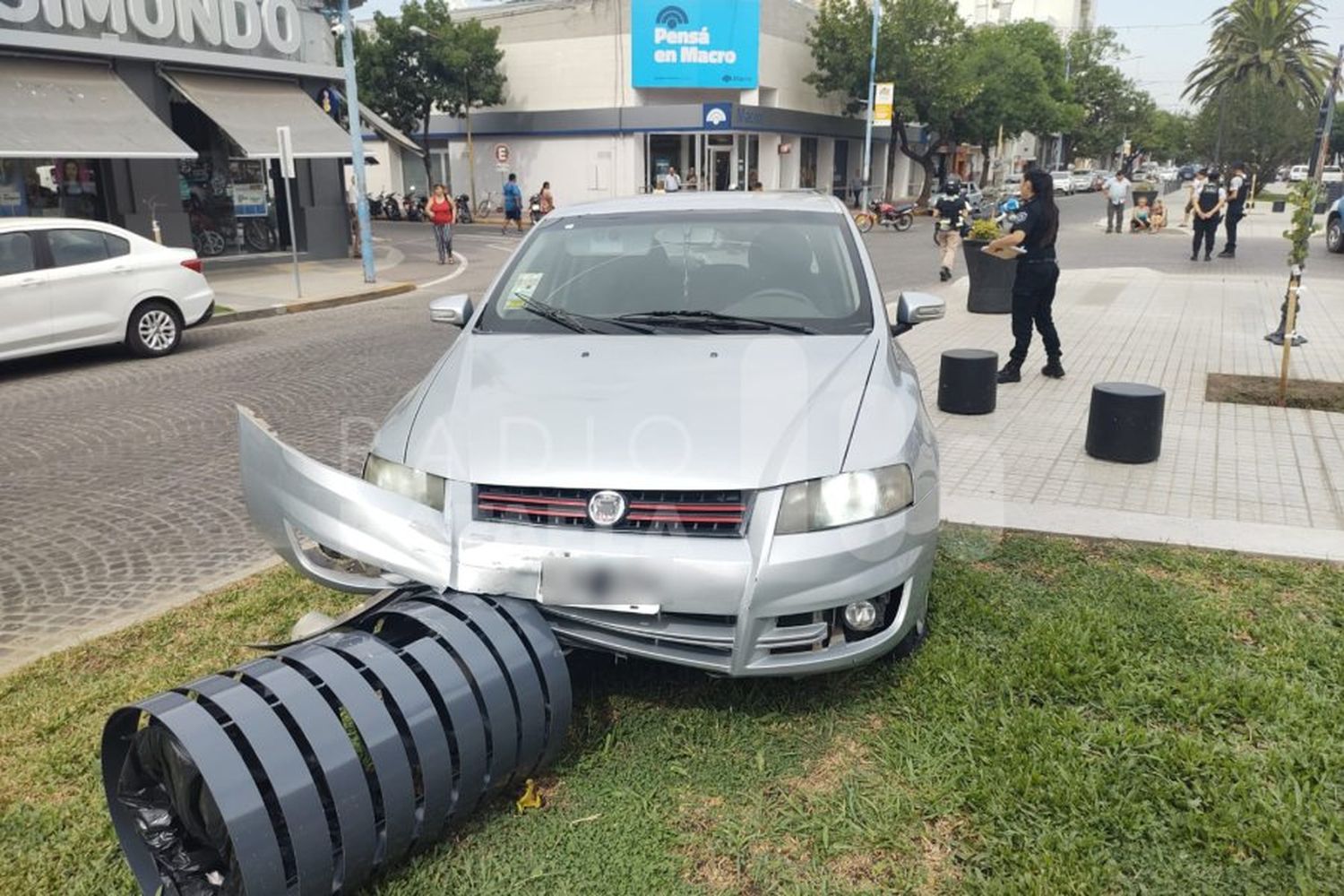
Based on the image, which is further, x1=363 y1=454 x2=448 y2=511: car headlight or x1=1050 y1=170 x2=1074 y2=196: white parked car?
x1=1050 y1=170 x2=1074 y2=196: white parked car

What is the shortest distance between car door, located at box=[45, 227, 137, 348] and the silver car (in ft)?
26.9

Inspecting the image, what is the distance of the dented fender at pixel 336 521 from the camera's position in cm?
317

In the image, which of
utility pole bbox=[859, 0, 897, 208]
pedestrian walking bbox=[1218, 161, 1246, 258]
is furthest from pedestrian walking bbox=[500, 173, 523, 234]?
pedestrian walking bbox=[1218, 161, 1246, 258]

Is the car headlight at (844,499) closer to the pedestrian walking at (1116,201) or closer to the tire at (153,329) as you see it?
the tire at (153,329)

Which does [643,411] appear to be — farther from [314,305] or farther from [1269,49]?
[1269,49]

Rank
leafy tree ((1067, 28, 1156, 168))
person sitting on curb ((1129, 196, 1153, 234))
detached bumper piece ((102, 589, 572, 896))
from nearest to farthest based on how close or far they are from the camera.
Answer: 1. detached bumper piece ((102, 589, 572, 896))
2. person sitting on curb ((1129, 196, 1153, 234))
3. leafy tree ((1067, 28, 1156, 168))

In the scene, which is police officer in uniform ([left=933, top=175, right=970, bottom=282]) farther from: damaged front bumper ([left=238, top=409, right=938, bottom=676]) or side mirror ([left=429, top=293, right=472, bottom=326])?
damaged front bumper ([left=238, top=409, right=938, bottom=676])

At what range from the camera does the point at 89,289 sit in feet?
34.2

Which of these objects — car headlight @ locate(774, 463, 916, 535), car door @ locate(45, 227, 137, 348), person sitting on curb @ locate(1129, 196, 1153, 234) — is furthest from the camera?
person sitting on curb @ locate(1129, 196, 1153, 234)

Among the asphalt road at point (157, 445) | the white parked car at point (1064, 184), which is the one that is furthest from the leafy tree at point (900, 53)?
the asphalt road at point (157, 445)

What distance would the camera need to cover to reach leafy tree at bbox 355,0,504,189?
3806 centimetres

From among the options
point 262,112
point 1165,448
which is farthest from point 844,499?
point 262,112

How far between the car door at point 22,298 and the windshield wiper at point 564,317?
7.78 meters

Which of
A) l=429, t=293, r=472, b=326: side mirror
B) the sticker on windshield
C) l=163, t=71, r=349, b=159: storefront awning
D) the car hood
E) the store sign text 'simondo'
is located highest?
the store sign text 'simondo'
